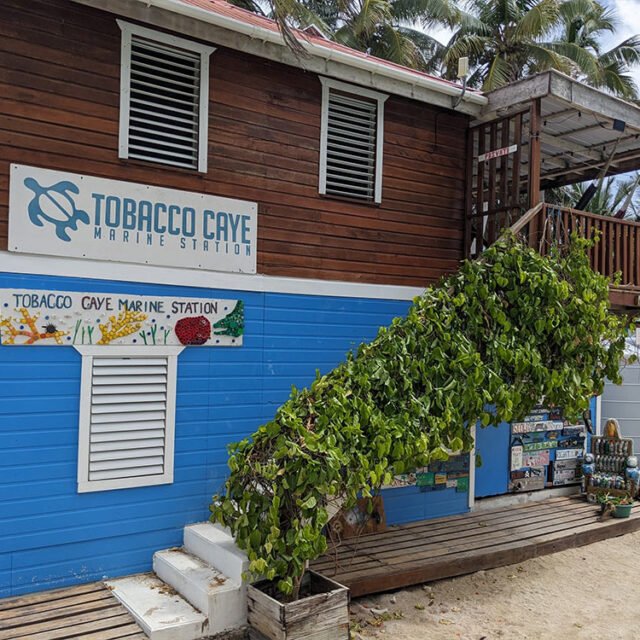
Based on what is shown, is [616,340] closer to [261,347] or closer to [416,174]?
[416,174]

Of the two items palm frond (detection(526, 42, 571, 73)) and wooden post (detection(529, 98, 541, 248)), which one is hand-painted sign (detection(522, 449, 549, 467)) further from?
palm frond (detection(526, 42, 571, 73))

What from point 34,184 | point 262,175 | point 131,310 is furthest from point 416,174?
A: point 34,184

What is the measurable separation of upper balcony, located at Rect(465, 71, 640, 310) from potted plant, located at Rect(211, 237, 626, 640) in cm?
73

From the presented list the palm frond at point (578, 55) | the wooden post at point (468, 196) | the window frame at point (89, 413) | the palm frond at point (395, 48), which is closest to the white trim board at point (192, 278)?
the window frame at point (89, 413)

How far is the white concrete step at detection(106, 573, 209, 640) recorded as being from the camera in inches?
196

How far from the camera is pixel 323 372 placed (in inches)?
298

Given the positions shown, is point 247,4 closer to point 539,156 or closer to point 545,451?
point 539,156

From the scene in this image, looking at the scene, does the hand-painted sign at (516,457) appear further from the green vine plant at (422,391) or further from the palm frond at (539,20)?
the palm frond at (539,20)

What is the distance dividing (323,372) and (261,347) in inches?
36.4

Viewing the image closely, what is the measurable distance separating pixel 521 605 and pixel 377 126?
5.87 metres

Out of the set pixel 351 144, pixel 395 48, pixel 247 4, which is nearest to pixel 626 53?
pixel 395 48

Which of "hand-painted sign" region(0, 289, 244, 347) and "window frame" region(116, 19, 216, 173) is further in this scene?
"window frame" region(116, 19, 216, 173)

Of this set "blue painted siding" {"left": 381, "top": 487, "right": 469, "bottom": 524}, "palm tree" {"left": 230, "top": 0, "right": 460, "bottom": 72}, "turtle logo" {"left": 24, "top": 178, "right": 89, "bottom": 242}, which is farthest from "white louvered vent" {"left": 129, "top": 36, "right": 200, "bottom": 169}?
"palm tree" {"left": 230, "top": 0, "right": 460, "bottom": 72}

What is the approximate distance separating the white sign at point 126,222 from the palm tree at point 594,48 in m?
19.5
